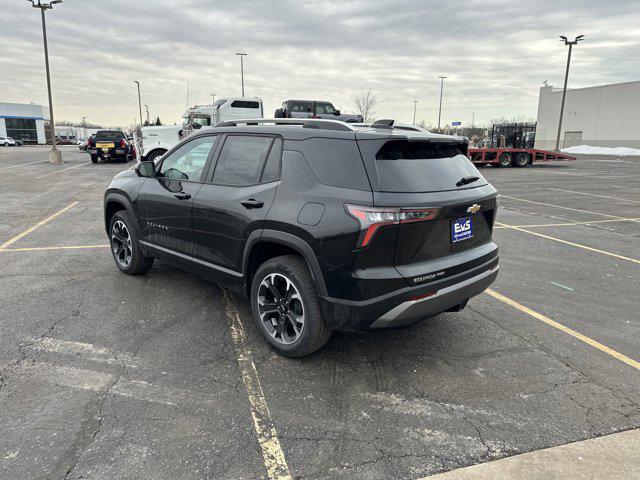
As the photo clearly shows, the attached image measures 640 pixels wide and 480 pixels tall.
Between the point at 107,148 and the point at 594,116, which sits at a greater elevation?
the point at 594,116

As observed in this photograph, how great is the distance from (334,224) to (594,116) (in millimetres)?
60359

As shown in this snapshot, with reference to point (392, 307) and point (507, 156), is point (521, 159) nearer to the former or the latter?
point (507, 156)

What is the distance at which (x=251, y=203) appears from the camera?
11.8 ft

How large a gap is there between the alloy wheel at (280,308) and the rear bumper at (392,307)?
0.32 m

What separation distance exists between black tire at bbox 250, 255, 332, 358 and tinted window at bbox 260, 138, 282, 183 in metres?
0.65

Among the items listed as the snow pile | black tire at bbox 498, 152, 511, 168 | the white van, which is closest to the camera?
the white van

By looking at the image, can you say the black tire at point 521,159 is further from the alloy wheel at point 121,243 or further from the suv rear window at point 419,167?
the alloy wheel at point 121,243

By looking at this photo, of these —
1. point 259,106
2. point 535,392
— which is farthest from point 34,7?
point 535,392

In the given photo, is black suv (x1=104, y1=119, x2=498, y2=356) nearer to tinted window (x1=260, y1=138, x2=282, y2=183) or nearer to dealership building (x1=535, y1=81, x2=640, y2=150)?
tinted window (x1=260, y1=138, x2=282, y2=183)

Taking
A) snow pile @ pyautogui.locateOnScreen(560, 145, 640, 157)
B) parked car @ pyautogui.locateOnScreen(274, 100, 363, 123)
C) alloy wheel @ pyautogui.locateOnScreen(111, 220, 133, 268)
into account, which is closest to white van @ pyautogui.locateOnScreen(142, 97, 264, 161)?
parked car @ pyautogui.locateOnScreen(274, 100, 363, 123)

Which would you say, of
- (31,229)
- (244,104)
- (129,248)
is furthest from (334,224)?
(244,104)

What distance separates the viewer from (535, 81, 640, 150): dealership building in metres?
48.1

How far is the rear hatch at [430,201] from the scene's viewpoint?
118 inches

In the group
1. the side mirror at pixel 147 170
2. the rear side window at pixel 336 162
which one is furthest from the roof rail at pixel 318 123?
the side mirror at pixel 147 170
